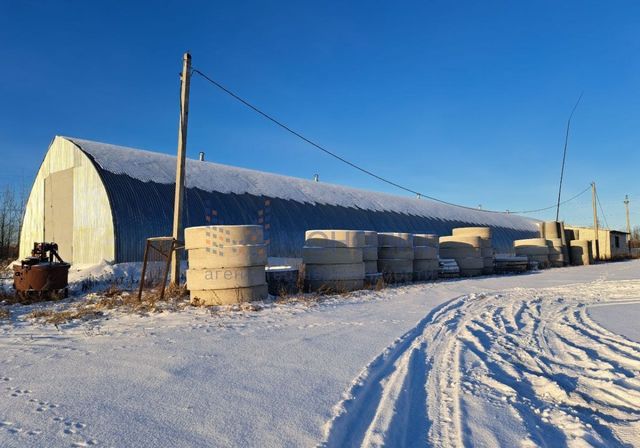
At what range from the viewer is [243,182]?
2428 cm

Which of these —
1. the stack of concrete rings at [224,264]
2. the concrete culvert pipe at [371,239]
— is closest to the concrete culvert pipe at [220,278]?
the stack of concrete rings at [224,264]

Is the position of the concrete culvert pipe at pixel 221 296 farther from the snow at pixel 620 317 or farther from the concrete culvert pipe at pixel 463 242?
the concrete culvert pipe at pixel 463 242

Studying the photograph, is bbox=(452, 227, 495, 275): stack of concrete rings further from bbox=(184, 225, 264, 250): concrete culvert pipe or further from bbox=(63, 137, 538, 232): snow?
bbox=(184, 225, 264, 250): concrete culvert pipe

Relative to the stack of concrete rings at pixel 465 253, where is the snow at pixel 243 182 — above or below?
above

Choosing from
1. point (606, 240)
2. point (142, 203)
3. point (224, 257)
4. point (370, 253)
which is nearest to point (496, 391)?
point (224, 257)

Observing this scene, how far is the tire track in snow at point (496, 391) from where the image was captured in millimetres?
3234

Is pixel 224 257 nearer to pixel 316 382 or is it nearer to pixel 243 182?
pixel 316 382

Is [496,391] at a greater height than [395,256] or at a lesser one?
lesser

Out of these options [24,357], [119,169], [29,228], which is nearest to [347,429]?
[24,357]

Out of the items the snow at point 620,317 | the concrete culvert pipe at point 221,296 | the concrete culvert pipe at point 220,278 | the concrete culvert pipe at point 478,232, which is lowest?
the snow at point 620,317

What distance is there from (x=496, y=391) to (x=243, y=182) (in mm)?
21185

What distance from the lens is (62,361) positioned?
4.92 m

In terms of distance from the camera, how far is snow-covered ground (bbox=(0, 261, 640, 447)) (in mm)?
3205

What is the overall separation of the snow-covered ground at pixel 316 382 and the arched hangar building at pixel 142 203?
32.3ft
